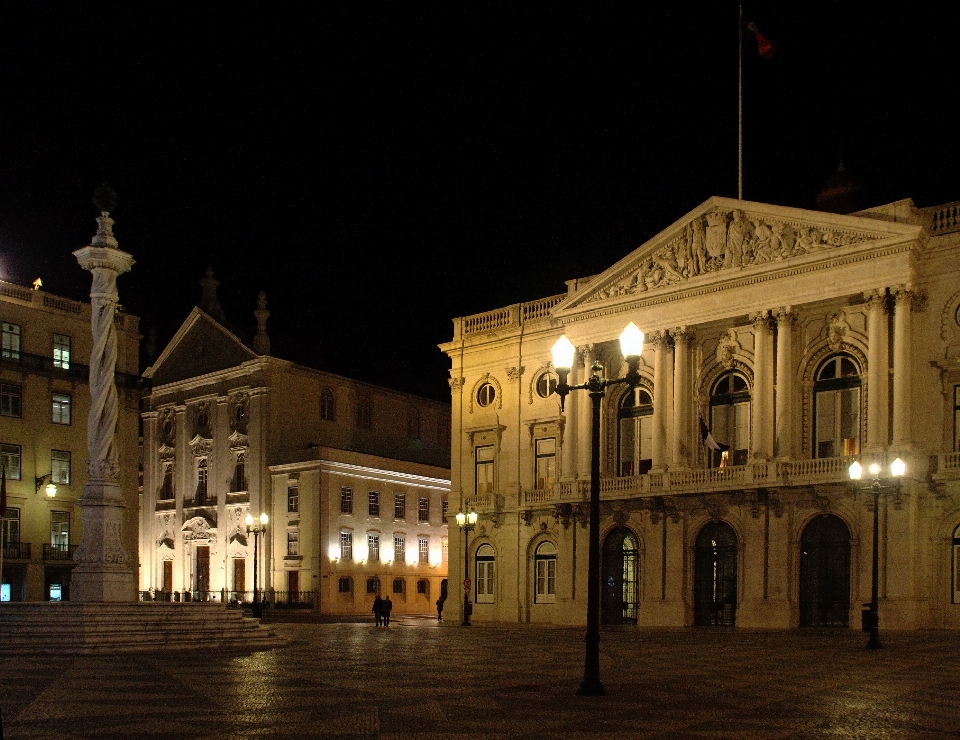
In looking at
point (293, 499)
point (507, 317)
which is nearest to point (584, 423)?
point (507, 317)

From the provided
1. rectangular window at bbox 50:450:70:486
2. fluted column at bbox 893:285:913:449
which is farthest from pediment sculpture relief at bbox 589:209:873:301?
rectangular window at bbox 50:450:70:486

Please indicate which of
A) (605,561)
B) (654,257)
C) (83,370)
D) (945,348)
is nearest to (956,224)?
(945,348)

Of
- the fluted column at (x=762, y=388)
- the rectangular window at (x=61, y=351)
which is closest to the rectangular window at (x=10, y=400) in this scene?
the rectangular window at (x=61, y=351)

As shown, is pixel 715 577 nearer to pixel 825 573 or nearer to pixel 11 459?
pixel 825 573

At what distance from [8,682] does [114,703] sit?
4101mm

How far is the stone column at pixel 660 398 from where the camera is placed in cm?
4234

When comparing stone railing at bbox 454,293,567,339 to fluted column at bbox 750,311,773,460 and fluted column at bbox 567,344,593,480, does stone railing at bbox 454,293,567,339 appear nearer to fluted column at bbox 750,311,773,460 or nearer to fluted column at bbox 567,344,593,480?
fluted column at bbox 567,344,593,480

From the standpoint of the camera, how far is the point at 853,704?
1609 centimetres

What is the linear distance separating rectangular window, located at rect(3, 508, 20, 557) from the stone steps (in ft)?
73.4

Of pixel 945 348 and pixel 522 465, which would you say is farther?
pixel 522 465

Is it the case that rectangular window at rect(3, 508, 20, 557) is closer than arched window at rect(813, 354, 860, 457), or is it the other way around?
arched window at rect(813, 354, 860, 457)

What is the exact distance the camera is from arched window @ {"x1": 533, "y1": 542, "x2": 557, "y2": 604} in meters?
46.9

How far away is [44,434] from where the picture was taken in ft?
171

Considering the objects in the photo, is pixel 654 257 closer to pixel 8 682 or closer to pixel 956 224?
pixel 956 224
